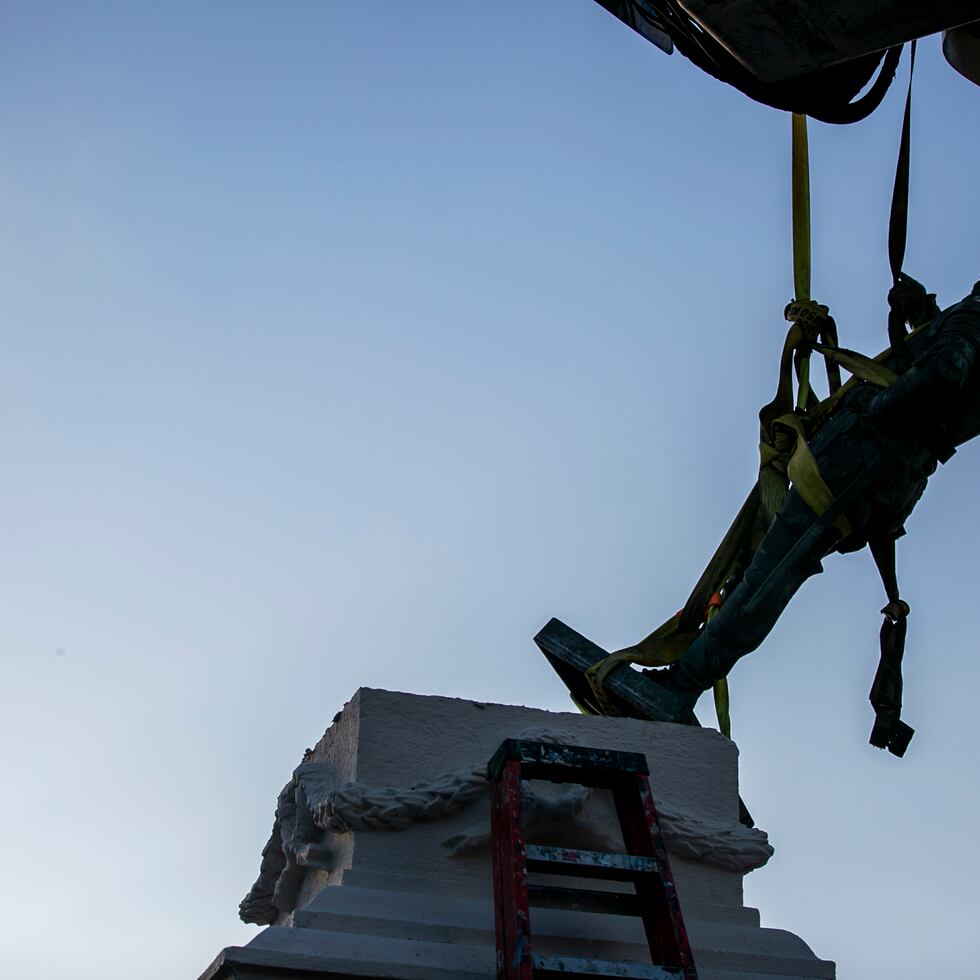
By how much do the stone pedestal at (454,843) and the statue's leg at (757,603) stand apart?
16.3 inches

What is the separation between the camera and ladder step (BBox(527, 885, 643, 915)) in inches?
153

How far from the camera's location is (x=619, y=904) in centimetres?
396

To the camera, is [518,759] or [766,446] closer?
[518,759]

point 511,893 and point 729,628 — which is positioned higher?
point 729,628

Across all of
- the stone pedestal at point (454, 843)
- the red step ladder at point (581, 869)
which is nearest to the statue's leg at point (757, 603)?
the stone pedestal at point (454, 843)

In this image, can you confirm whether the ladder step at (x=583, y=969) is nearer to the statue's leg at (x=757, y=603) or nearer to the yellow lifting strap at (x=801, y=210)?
the statue's leg at (x=757, y=603)

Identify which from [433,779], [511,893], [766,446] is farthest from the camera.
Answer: [766,446]

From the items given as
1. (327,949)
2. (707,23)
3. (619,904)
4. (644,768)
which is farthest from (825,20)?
(327,949)

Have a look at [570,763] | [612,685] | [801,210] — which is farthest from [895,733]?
[801,210]

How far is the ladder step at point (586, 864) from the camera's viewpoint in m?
3.86

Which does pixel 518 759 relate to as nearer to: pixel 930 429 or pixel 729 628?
pixel 729 628

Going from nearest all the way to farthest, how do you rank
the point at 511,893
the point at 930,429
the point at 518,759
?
the point at 511,893 → the point at 518,759 → the point at 930,429

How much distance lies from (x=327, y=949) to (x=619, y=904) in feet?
2.40

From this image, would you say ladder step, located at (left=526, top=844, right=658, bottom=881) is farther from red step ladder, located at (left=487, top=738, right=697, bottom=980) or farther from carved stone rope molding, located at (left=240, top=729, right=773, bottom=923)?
carved stone rope molding, located at (left=240, top=729, right=773, bottom=923)
